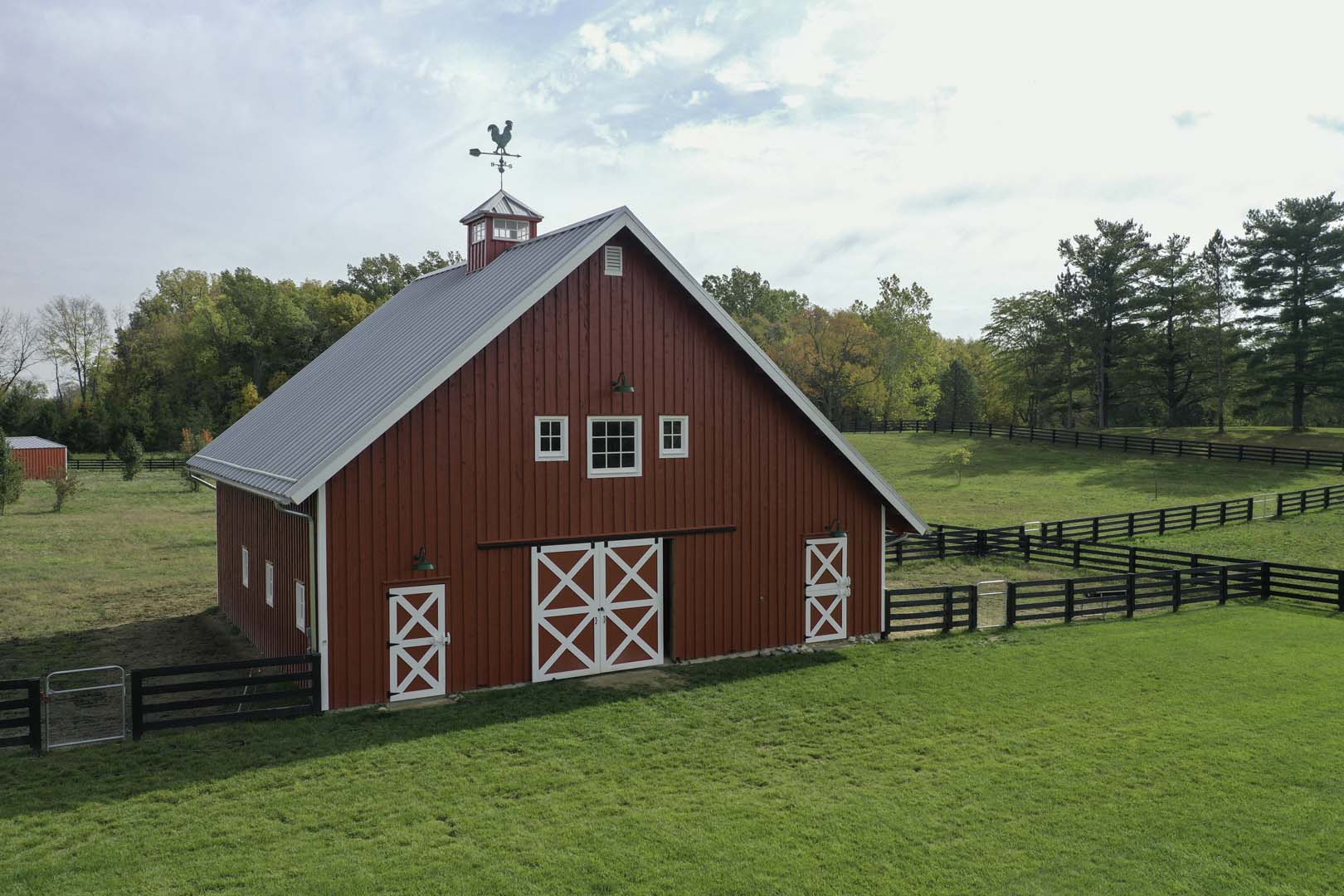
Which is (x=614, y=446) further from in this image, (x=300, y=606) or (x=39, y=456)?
(x=39, y=456)

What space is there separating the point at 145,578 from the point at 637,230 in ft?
57.1

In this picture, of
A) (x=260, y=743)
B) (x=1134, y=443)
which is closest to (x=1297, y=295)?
(x=1134, y=443)

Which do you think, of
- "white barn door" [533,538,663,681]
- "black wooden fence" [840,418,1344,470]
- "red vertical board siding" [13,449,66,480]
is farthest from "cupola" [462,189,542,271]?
"black wooden fence" [840,418,1344,470]

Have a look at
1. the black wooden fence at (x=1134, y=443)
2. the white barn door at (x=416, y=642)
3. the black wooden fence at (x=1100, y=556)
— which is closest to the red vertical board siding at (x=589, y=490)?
the white barn door at (x=416, y=642)

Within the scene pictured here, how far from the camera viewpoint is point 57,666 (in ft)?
54.1

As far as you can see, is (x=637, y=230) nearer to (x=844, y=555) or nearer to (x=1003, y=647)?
(x=844, y=555)

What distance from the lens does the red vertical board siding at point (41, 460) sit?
5353 cm

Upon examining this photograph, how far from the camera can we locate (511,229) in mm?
20250

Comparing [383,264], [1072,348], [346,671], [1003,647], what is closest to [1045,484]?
[1072,348]

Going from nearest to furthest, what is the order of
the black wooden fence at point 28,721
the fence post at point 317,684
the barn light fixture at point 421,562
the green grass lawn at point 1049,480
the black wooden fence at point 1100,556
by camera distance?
the black wooden fence at point 28,721
the fence post at point 317,684
the barn light fixture at point 421,562
the black wooden fence at point 1100,556
the green grass lawn at point 1049,480

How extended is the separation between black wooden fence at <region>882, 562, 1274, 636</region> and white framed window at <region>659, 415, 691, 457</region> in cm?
504

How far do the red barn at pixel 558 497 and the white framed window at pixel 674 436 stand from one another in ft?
0.11

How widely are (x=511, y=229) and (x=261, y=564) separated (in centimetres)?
811

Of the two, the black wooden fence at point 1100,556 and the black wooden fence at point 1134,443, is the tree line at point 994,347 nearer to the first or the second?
the black wooden fence at point 1134,443
